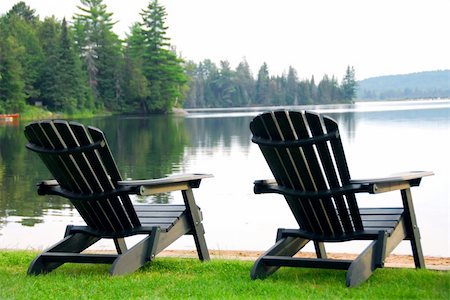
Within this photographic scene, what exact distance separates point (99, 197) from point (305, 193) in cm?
128

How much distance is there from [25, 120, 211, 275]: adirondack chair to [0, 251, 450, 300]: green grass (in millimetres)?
130

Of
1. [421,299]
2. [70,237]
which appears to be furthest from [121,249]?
[421,299]

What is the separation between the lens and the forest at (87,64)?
202ft

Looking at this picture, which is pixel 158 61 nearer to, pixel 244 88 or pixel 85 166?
pixel 244 88

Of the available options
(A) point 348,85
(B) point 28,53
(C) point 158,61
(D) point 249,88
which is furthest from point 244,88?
(B) point 28,53

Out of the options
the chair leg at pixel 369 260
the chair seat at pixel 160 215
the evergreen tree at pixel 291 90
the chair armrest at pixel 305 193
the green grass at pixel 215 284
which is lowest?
the evergreen tree at pixel 291 90

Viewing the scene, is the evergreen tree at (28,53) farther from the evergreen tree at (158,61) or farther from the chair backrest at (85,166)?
the chair backrest at (85,166)

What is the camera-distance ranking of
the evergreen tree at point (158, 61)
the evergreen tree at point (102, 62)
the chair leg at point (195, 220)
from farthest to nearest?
the evergreen tree at point (158, 61) < the evergreen tree at point (102, 62) < the chair leg at point (195, 220)

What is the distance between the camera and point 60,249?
16.5 ft

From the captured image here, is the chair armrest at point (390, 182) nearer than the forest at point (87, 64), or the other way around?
the chair armrest at point (390, 182)

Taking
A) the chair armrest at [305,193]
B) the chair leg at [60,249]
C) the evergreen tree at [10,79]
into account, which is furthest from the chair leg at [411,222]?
the evergreen tree at [10,79]

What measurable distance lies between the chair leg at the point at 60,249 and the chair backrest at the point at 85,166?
27 centimetres

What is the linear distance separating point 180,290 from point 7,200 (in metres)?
8.59

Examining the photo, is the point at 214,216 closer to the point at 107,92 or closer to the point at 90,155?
the point at 90,155
